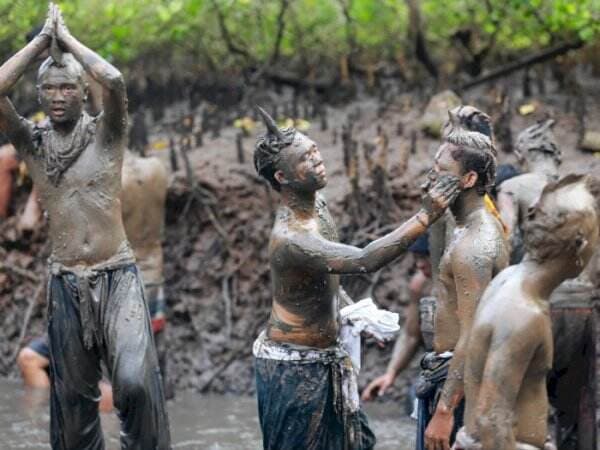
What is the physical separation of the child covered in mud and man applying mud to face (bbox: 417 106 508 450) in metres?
0.86

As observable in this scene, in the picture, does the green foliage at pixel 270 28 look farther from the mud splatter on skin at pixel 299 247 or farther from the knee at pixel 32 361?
the mud splatter on skin at pixel 299 247

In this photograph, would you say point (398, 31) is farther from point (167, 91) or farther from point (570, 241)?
point (570, 241)

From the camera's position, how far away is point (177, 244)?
40.7 ft

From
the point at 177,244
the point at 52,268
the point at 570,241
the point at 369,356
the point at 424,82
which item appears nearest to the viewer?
the point at 570,241

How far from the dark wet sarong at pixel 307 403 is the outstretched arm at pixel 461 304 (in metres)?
0.58

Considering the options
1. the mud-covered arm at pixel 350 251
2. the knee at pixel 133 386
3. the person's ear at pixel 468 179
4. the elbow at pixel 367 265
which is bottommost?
the knee at pixel 133 386

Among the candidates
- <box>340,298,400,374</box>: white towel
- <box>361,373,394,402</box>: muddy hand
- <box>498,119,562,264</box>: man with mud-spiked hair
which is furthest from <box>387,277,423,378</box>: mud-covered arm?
<box>340,298,400,374</box>: white towel

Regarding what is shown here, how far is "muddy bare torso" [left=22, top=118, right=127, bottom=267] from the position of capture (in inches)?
302

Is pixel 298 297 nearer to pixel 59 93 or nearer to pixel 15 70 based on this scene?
pixel 59 93

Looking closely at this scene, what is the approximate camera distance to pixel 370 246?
6.68 meters

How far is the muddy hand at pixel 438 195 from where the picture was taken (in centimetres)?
641

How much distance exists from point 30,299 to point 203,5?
3.42m

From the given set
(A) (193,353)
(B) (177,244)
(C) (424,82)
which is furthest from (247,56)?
(A) (193,353)

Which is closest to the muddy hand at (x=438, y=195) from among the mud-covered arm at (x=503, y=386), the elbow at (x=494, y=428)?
the mud-covered arm at (x=503, y=386)
